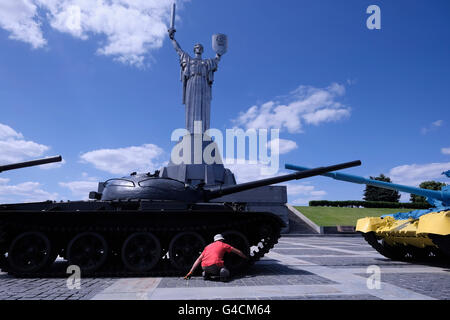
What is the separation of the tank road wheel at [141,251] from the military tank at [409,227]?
6.15 m

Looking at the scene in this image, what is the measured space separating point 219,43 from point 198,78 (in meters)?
4.47

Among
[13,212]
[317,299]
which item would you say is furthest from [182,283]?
[13,212]

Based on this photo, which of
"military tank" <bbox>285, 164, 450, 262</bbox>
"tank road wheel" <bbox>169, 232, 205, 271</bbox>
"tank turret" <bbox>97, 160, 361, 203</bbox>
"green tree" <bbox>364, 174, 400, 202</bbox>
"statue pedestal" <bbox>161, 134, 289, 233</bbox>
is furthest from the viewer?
"green tree" <bbox>364, 174, 400, 202</bbox>

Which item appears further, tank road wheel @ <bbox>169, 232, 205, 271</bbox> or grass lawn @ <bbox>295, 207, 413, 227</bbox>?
grass lawn @ <bbox>295, 207, 413, 227</bbox>

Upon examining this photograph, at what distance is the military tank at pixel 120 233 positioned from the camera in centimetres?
713

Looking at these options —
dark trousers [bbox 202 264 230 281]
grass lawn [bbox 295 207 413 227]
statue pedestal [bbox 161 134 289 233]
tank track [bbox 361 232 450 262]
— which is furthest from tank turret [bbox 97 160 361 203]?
grass lawn [bbox 295 207 413 227]

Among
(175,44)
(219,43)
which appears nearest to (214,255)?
(219,43)

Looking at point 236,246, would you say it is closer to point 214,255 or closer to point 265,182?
point 214,255

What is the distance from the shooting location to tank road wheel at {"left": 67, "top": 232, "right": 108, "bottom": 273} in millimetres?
7172

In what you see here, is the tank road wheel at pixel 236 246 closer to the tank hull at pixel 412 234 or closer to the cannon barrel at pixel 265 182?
the cannon barrel at pixel 265 182

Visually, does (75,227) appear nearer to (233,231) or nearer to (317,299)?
(233,231)

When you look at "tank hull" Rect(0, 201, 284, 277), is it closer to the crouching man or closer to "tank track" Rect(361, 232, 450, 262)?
the crouching man

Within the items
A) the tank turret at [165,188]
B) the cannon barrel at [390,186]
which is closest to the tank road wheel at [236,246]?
the tank turret at [165,188]

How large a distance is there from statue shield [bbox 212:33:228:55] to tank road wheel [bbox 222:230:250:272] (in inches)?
1088
